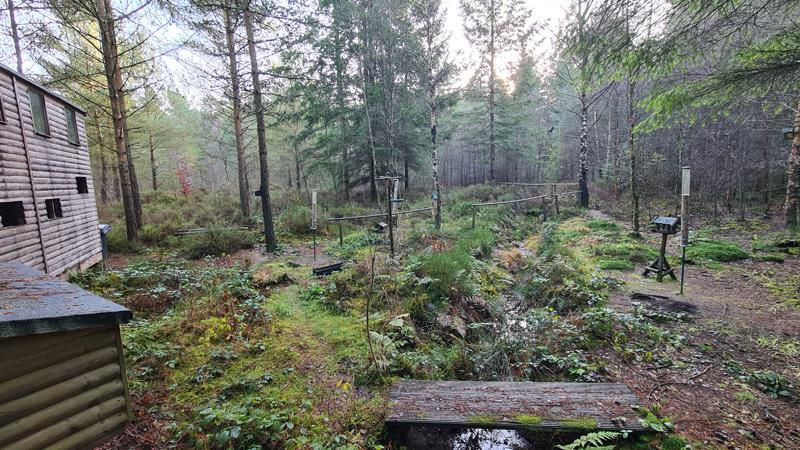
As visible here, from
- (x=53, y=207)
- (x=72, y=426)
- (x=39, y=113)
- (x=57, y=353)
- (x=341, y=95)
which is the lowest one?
(x=72, y=426)

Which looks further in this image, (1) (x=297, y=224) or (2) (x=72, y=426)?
(1) (x=297, y=224)

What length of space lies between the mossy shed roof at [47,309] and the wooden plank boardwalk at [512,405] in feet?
8.12

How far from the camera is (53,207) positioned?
7.00 metres

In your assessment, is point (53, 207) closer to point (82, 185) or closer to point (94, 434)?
point (82, 185)

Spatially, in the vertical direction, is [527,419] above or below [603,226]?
below

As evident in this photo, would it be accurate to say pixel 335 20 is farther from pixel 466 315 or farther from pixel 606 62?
pixel 466 315

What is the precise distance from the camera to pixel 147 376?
3537mm

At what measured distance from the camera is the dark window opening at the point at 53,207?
6.85 metres

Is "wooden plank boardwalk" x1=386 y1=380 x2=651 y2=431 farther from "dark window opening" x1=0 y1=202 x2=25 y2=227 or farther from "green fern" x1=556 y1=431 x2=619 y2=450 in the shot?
"dark window opening" x1=0 y1=202 x2=25 y2=227

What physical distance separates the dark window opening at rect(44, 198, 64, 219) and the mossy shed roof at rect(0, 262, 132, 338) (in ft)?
20.4

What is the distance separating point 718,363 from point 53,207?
500 inches

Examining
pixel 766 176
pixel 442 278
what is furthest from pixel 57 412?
pixel 766 176

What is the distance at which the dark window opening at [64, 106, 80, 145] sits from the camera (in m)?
7.95

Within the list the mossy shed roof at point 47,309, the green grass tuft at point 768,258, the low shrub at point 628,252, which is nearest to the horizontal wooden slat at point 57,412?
the mossy shed roof at point 47,309
